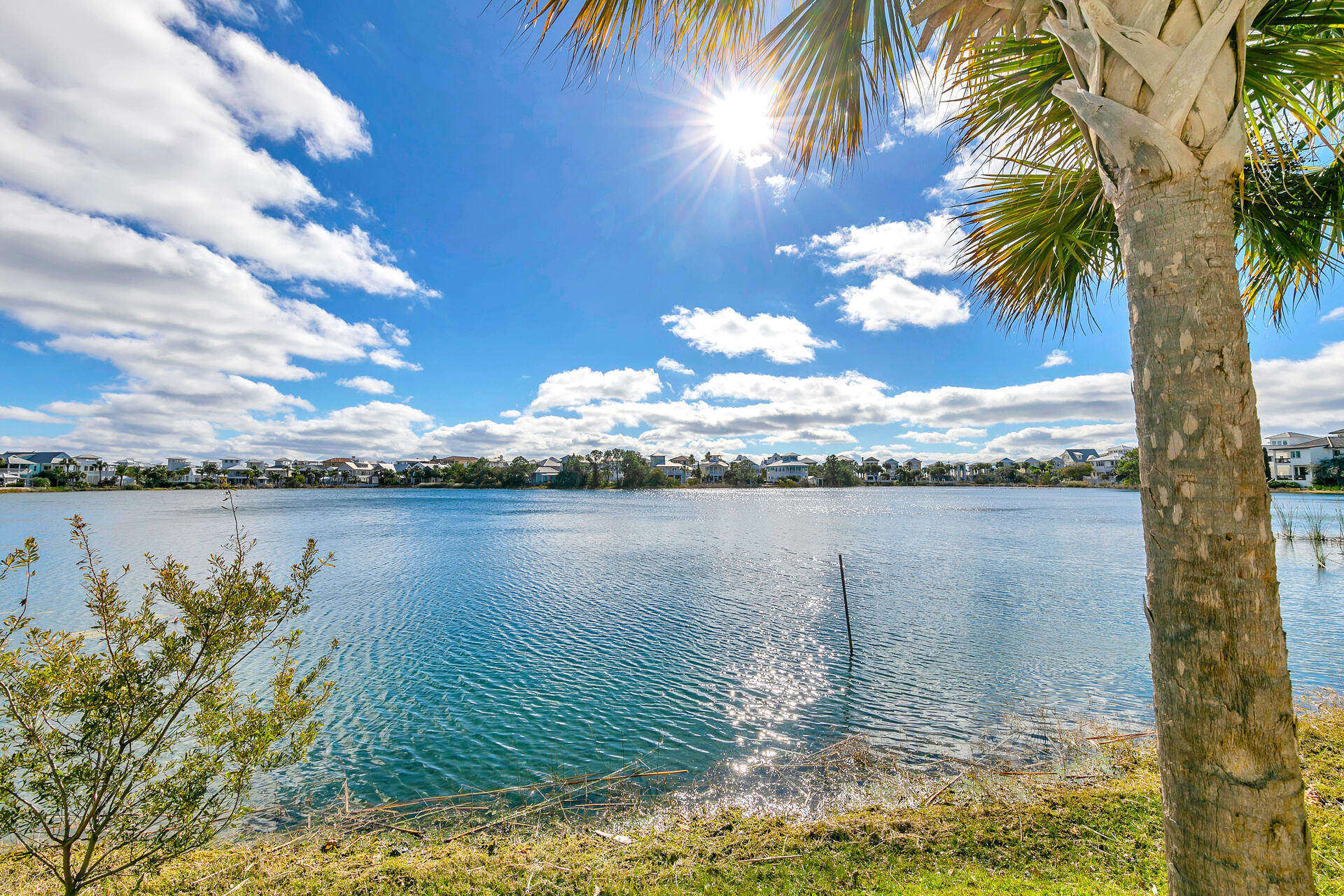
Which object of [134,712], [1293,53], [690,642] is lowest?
[690,642]

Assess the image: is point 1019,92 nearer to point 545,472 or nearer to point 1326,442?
point 1326,442

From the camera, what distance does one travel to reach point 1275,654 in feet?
5.16

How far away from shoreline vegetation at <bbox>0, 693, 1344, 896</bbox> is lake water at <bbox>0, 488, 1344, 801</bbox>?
153 centimetres

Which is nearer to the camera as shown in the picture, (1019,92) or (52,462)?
(1019,92)

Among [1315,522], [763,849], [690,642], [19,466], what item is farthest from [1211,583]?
[19,466]

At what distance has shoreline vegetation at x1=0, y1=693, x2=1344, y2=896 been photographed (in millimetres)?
3773

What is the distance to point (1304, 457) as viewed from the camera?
68938mm

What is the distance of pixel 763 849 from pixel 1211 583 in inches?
168

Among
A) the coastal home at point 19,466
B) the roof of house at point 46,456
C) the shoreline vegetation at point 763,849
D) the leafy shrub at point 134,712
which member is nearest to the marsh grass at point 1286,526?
the shoreline vegetation at point 763,849

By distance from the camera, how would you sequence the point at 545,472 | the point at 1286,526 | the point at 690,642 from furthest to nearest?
the point at 545,472
the point at 1286,526
the point at 690,642

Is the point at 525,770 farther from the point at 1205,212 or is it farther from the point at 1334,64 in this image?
the point at 1334,64

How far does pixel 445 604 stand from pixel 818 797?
44.7 feet

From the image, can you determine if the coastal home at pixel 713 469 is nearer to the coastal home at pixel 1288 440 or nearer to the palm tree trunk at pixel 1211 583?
the coastal home at pixel 1288 440

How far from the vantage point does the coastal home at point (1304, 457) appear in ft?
213
